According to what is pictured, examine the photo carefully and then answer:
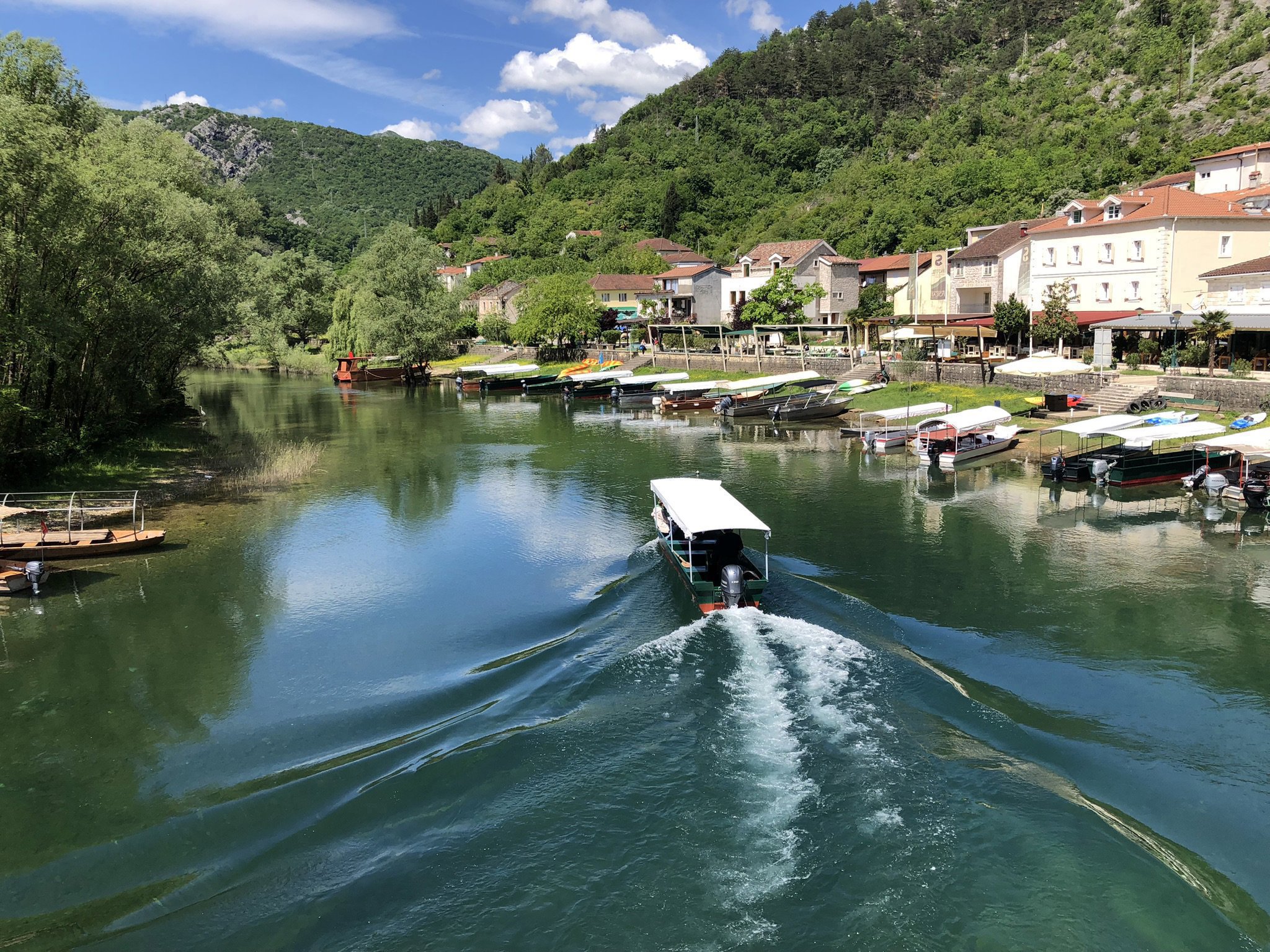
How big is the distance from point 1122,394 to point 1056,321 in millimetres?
9044

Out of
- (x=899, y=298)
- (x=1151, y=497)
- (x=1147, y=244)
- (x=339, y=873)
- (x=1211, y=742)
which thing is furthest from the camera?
(x=899, y=298)

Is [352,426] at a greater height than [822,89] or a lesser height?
lesser

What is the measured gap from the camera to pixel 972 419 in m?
42.5

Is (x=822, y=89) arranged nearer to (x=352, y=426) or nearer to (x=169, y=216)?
(x=352, y=426)

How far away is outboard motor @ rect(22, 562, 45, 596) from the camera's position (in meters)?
23.5

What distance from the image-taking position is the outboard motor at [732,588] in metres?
20.9

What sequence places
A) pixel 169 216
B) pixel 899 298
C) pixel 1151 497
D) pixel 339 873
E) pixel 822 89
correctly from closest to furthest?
pixel 339 873 → pixel 1151 497 → pixel 169 216 → pixel 899 298 → pixel 822 89

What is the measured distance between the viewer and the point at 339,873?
39.7 feet

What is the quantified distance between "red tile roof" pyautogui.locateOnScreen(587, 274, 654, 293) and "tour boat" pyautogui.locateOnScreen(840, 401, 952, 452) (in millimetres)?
53832

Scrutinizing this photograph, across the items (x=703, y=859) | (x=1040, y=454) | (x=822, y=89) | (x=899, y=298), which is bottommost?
(x=703, y=859)

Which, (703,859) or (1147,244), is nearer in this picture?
(703,859)

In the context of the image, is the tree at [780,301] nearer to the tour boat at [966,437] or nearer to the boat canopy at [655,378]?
the boat canopy at [655,378]

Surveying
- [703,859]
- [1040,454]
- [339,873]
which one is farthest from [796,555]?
[1040,454]

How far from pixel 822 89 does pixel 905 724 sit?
176103 millimetres
